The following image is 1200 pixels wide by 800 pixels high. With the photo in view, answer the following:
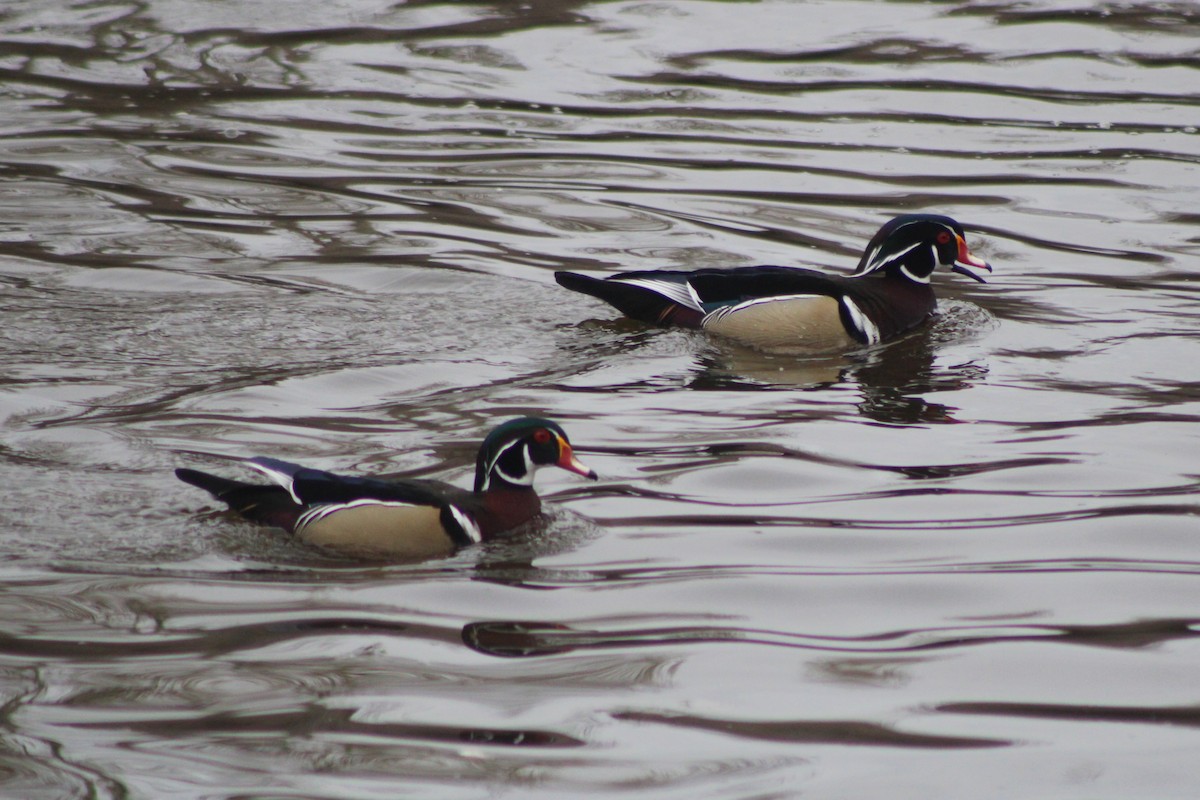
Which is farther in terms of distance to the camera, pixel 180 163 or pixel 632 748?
pixel 180 163

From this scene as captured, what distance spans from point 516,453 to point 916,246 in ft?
14.8

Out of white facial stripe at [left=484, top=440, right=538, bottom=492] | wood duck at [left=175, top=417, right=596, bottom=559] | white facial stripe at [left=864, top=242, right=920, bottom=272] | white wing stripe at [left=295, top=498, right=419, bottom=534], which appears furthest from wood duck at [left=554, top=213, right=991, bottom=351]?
white wing stripe at [left=295, top=498, right=419, bottom=534]

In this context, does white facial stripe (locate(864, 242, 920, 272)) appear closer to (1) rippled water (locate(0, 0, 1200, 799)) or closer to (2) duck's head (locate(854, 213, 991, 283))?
(2) duck's head (locate(854, 213, 991, 283))

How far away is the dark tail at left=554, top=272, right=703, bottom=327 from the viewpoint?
32.2ft

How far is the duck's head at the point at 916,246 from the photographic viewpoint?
10164 millimetres

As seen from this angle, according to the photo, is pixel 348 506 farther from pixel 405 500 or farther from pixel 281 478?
pixel 281 478

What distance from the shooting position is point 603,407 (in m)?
8.20

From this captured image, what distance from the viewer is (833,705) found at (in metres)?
4.95

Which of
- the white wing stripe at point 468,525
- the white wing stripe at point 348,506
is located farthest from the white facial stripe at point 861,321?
the white wing stripe at point 348,506

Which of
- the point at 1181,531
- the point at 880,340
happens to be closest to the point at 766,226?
the point at 880,340

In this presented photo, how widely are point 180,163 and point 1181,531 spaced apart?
30.6 ft

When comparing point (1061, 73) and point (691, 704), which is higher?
point (1061, 73)

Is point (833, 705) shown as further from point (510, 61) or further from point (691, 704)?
point (510, 61)

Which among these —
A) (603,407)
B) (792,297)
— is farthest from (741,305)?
(603,407)
